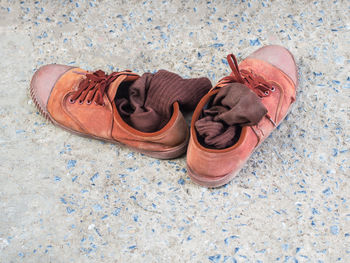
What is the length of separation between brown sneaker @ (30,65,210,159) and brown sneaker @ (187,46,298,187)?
0.12 meters

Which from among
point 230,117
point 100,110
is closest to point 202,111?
point 230,117

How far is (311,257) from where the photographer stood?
1430 millimetres

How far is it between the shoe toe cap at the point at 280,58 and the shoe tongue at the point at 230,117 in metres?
0.33

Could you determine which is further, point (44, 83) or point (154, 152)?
point (44, 83)

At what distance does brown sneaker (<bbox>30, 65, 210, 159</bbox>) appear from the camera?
1.60m

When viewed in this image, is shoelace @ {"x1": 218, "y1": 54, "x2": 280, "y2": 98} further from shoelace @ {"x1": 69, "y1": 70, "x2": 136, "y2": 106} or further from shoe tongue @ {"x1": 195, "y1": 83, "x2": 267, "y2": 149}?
shoelace @ {"x1": 69, "y1": 70, "x2": 136, "y2": 106}

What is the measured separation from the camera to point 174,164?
5.59 ft

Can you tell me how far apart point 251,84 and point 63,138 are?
2.86 feet

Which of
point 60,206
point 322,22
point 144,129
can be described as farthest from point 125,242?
point 322,22

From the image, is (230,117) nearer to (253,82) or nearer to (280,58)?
(253,82)

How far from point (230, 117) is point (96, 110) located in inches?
23.0

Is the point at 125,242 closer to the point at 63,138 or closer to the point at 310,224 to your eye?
the point at 63,138

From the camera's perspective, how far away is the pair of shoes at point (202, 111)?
1.47 m

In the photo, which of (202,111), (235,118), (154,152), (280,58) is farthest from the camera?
(280,58)
